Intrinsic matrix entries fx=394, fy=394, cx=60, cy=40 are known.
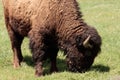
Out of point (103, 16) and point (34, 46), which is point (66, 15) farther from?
point (103, 16)

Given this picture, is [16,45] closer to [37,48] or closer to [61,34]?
[37,48]

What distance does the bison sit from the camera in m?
9.80

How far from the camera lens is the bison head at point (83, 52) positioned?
31.6ft

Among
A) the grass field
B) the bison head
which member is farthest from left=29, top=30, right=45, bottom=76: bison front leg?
the bison head

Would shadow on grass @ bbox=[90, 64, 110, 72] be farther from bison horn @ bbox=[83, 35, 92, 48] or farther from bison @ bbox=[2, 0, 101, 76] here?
bison horn @ bbox=[83, 35, 92, 48]

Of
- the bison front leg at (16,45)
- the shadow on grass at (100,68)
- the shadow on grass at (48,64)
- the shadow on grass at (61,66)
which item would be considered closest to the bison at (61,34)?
the shadow on grass at (100,68)

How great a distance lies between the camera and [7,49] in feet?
42.9

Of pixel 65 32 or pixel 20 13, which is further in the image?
pixel 20 13

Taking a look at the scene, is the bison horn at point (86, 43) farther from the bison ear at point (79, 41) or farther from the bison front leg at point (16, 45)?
the bison front leg at point (16, 45)

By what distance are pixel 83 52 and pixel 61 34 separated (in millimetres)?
729

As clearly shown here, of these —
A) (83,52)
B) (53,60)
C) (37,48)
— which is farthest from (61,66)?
(83,52)

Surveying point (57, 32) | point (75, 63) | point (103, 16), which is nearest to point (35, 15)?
point (57, 32)

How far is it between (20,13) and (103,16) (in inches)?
415

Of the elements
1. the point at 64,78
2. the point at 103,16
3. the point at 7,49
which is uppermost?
the point at 64,78
